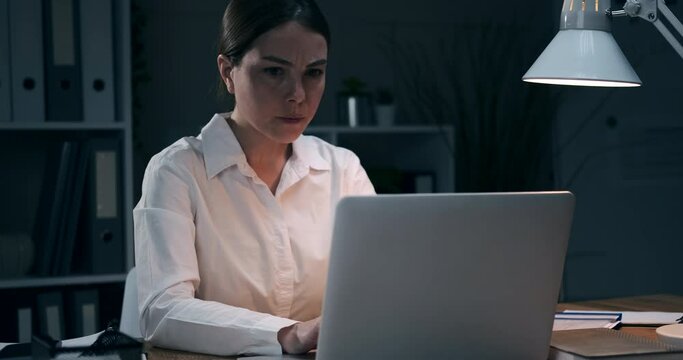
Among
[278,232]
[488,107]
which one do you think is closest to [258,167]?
[278,232]

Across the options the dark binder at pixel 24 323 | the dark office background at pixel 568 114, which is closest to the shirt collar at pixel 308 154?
the dark binder at pixel 24 323

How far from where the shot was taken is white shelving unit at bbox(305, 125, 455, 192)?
364cm

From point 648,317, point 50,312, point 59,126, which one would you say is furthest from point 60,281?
point 648,317

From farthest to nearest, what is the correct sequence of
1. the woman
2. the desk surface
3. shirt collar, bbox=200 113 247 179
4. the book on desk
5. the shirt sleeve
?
shirt collar, bbox=200 113 247 179 < the woman < the desk surface < the shirt sleeve < the book on desk

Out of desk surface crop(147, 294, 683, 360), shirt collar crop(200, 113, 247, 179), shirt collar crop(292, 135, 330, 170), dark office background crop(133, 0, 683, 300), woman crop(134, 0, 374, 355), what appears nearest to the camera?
desk surface crop(147, 294, 683, 360)

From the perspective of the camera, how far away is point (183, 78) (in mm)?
3748

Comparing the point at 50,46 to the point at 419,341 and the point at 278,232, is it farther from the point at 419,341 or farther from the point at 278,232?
the point at 419,341

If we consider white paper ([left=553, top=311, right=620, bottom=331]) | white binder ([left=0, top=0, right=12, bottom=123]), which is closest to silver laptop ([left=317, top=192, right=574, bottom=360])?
white paper ([left=553, top=311, right=620, bottom=331])

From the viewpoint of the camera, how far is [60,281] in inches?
122

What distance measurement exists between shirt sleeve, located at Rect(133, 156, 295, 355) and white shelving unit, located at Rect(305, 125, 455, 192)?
1.66m

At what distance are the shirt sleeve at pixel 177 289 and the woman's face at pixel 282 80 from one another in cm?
18

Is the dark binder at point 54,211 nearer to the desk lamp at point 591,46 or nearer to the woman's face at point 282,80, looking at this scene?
the woman's face at point 282,80

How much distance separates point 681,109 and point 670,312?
2319 mm

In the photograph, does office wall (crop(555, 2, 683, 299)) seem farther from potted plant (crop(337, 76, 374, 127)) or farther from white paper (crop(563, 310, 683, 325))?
white paper (crop(563, 310, 683, 325))
